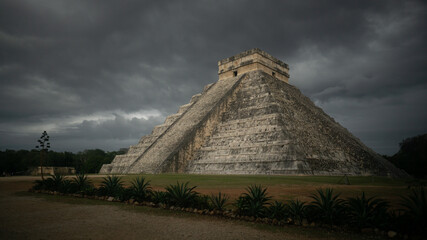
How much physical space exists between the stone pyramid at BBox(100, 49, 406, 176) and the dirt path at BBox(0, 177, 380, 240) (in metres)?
10.4

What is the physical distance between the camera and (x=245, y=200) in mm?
6371

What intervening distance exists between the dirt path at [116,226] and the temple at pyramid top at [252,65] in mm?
22622

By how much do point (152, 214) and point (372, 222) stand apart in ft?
15.6

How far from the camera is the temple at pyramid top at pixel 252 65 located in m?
27.2

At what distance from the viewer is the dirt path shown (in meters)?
4.73

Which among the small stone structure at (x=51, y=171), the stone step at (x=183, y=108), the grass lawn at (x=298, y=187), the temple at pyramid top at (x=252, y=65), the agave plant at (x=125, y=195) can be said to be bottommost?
the small stone structure at (x=51, y=171)

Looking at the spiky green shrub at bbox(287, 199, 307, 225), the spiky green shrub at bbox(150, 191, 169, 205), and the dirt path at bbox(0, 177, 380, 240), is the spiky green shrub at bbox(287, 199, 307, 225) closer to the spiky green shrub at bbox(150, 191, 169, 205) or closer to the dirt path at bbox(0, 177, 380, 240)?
the dirt path at bbox(0, 177, 380, 240)

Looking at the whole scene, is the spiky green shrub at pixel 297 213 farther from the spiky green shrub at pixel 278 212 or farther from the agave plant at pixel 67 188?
the agave plant at pixel 67 188

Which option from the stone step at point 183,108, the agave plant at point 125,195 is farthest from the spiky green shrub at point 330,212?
the stone step at point 183,108

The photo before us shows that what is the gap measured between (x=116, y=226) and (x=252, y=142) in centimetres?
1349

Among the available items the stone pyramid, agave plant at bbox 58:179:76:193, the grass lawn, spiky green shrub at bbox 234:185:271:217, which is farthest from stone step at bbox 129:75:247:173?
spiky green shrub at bbox 234:185:271:217

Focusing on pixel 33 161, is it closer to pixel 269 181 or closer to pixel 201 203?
pixel 269 181

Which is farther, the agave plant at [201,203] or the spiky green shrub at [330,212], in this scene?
the agave plant at [201,203]

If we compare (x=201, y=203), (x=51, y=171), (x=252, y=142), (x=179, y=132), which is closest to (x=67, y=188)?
(x=201, y=203)
